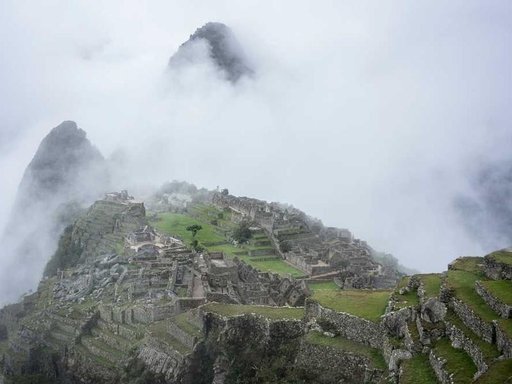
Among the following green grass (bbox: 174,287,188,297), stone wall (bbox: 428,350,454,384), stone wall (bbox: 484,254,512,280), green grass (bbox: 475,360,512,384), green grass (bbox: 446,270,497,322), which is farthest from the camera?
green grass (bbox: 174,287,188,297)

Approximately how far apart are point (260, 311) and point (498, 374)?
16450mm

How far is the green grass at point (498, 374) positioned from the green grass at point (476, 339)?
1.61m

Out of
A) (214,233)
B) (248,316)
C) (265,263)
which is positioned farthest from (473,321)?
(214,233)

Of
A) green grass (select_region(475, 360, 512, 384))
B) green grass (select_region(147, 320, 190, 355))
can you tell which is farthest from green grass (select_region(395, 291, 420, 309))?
green grass (select_region(147, 320, 190, 355))

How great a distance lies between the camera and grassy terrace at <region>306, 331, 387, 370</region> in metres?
24.5

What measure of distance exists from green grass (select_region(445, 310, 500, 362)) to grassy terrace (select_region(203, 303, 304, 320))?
8768 mm

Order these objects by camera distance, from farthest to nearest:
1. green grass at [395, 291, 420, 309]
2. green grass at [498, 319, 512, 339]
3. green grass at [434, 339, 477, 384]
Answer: green grass at [395, 291, 420, 309] → green grass at [434, 339, 477, 384] → green grass at [498, 319, 512, 339]

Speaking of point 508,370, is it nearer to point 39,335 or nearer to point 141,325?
point 141,325

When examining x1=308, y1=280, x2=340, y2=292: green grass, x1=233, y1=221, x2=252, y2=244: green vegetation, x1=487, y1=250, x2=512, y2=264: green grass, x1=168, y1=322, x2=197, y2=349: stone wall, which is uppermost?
x1=233, y1=221, x2=252, y2=244: green vegetation

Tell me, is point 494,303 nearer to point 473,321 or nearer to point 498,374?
point 473,321

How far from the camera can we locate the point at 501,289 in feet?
72.7

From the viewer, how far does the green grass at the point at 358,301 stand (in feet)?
88.3

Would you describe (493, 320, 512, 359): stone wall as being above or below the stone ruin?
below

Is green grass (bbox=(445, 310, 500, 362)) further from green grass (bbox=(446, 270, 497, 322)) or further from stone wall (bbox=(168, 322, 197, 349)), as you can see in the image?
stone wall (bbox=(168, 322, 197, 349))
